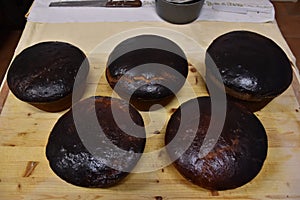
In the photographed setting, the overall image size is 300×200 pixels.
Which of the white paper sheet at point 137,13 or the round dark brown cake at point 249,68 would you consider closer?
the round dark brown cake at point 249,68

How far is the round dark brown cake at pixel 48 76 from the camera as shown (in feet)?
4.04

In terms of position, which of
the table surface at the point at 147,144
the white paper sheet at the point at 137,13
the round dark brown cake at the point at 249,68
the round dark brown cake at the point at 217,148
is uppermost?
the round dark brown cake at the point at 249,68

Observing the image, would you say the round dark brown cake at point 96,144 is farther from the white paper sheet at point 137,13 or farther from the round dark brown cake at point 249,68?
the white paper sheet at point 137,13

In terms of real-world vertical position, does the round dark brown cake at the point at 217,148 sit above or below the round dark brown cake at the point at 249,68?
below

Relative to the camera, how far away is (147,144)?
4.03ft

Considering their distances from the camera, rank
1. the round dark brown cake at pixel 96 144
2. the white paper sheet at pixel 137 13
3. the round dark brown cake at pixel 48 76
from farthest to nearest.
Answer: the white paper sheet at pixel 137 13
the round dark brown cake at pixel 48 76
the round dark brown cake at pixel 96 144

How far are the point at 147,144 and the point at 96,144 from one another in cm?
24

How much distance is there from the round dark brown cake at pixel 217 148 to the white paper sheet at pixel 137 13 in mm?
782

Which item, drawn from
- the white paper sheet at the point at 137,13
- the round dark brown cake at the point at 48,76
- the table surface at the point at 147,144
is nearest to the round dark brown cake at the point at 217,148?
the table surface at the point at 147,144

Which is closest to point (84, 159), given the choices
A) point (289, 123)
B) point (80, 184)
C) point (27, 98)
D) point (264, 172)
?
point (80, 184)

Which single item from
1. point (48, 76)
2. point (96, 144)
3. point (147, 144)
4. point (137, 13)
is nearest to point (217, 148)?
point (147, 144)

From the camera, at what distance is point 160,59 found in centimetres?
129

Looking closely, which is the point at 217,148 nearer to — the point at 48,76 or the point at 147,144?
the point at 147,144

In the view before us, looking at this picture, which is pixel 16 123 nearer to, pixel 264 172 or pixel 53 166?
pixel 53 166
